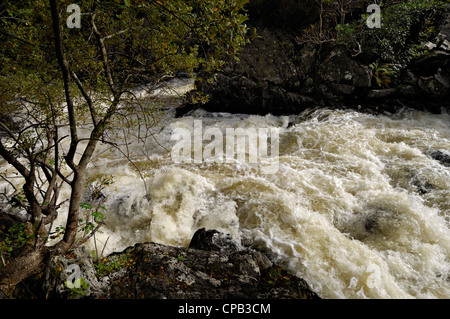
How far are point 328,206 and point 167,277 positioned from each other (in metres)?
3.75

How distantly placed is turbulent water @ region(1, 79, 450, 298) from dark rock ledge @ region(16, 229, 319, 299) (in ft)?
2.30

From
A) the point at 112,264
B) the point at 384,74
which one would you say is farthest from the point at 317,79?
the point at 112,264

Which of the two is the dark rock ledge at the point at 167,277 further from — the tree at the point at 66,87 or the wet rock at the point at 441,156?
the wet rock at the point at 441,156

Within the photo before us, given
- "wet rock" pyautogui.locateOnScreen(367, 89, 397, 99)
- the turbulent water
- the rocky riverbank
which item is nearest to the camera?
the turbulent water

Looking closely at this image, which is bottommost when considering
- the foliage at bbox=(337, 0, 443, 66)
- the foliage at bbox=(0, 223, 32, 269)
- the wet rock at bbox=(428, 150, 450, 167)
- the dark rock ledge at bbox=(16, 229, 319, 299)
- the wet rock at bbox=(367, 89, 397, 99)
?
the dark rock ledge at bbox=(16, 229, 319, 299)

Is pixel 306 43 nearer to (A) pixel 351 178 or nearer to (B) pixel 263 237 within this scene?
(A) pixel 351 178

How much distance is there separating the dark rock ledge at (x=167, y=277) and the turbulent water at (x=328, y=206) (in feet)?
2.30

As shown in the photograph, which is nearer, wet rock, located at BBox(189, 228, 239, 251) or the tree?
the tree

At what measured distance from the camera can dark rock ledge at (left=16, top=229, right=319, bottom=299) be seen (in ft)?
9.00

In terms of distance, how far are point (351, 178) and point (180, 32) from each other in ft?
17.0

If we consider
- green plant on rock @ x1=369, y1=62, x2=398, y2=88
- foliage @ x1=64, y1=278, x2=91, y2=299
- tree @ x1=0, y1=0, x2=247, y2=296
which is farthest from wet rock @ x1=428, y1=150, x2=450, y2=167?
foliage @ x1=64, y1=278, x2=91, y2=299

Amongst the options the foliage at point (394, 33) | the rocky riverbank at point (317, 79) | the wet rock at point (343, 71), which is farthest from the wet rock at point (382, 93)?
the foliage at point (394, 33)

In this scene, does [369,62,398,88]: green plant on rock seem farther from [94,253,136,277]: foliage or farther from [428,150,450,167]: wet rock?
[94,253,136,277]: foliage

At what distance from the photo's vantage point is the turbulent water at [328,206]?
3838mm
